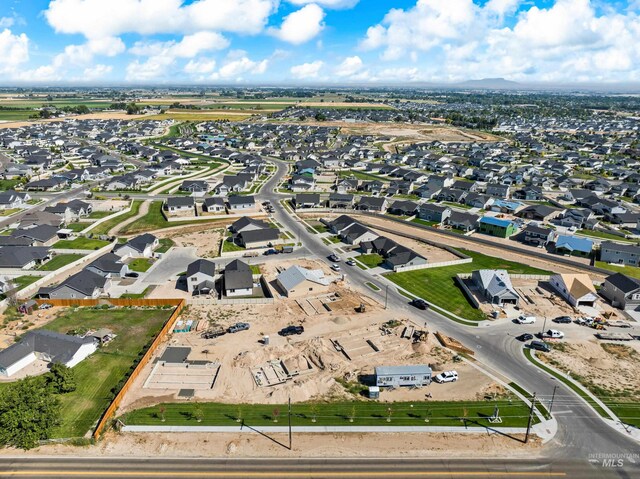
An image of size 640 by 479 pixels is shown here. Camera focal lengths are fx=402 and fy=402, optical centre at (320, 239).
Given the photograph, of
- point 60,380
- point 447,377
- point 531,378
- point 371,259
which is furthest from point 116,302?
point 531,378

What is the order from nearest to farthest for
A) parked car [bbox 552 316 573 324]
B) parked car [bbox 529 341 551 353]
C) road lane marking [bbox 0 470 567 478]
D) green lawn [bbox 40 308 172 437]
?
1. road lane marking [bbox 0 470 567 478]
2. green lawn [bbox 40 308 172 437]
3. parked car [bbox 529 341 551 353]
4. parked car [bbox 552 316 573 324]

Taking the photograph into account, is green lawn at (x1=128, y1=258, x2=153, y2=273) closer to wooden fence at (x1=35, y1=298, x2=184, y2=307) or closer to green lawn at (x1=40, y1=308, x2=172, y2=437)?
wooden fence at (x1=35, y1=298, x2=184, y2=307)

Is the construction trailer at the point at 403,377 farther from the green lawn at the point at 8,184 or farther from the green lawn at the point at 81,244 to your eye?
the green lawn at the point at 8,184

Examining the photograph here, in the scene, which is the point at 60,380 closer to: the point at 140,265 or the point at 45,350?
the point at 45,350

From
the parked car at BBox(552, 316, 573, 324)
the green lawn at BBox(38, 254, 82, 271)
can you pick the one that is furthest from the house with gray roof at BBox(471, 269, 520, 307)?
the green lawn at BBox(38, 254, 82, 271)

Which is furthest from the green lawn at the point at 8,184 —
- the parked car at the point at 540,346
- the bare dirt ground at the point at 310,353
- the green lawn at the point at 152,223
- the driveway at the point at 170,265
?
the parked car at the point at 540,346
